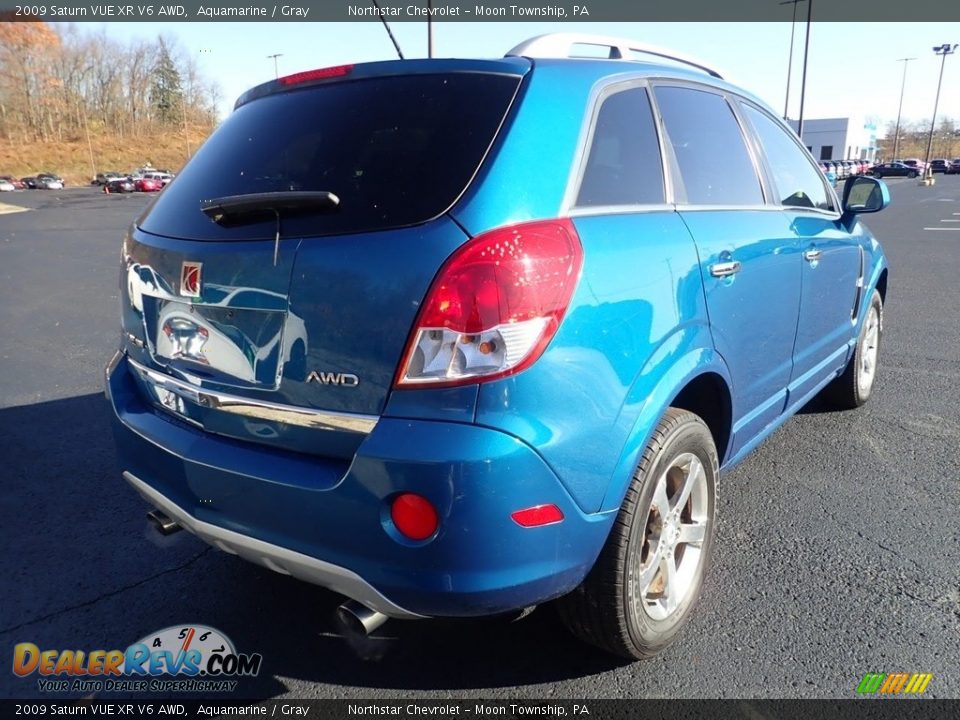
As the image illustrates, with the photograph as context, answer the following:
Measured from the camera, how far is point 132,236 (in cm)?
252

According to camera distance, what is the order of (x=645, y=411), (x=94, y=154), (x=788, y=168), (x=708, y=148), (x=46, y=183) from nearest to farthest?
(x=645, y=411)
(x=708, y=148)
(x=788, y=168)
(x=46, y=183)
(x=94, y=154)

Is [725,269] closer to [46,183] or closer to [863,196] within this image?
[863,196]

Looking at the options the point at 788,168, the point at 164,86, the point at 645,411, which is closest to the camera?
the point at 645,411

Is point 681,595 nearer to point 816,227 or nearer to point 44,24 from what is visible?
point 816,227

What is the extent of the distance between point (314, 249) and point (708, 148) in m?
1.65

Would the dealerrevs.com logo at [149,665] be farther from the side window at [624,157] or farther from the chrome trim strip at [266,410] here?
the side window at [624,157]

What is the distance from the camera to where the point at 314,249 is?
1.89 metres

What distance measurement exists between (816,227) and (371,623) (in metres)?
2.75

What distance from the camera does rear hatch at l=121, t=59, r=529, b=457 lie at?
5.95 feet

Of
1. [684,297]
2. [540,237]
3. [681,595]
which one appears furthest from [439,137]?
[681,595]

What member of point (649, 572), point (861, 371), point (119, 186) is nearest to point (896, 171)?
point (119, 186)

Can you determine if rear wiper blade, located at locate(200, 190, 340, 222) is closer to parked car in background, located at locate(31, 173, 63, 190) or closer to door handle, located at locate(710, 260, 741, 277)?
door handle, located at locate(710, 260, 741, 277)

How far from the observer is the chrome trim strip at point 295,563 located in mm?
1859

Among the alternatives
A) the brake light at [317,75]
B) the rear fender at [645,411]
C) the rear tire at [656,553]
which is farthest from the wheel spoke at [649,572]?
the brake light at [317,75]
